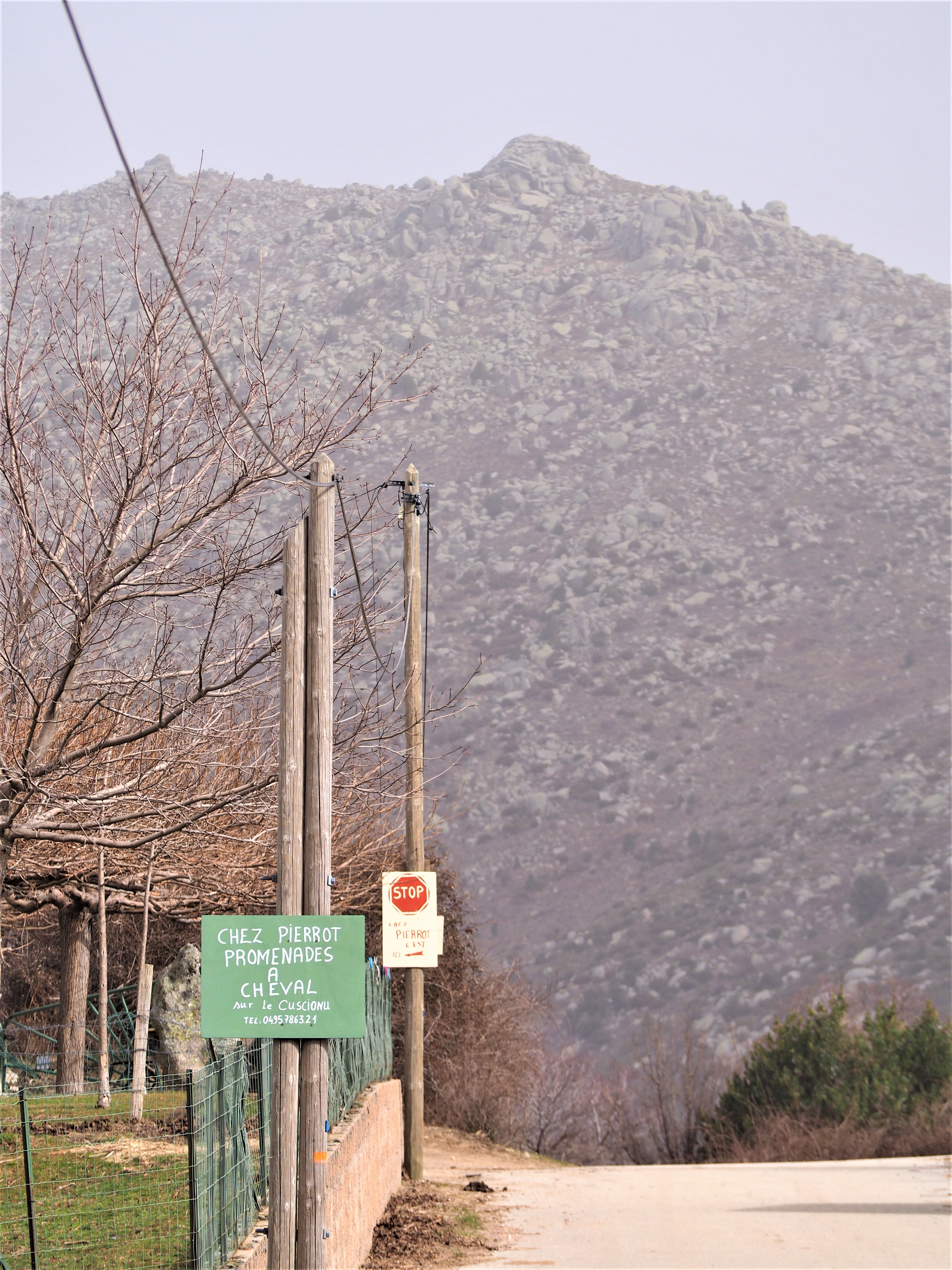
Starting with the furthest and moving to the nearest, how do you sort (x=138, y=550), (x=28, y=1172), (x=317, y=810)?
(x=138, y=550) → (x=317, y=810) → (x=28, y=1172)

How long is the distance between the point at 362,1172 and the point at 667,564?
4087 inches

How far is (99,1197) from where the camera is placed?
8156 mm

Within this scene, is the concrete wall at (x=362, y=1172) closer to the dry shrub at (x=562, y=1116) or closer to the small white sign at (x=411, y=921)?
the small white sign at (x=411, y=921)

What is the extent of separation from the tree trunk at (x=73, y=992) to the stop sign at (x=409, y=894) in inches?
211

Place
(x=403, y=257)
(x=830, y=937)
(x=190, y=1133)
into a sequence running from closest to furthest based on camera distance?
(x=190, y=1133)
(x=830, y=937)
(x=403, y=257)

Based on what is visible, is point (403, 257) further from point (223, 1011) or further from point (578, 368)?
point (223, 1011)

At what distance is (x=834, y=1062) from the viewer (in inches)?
941

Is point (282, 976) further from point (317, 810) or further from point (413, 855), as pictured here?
point (413, 855)

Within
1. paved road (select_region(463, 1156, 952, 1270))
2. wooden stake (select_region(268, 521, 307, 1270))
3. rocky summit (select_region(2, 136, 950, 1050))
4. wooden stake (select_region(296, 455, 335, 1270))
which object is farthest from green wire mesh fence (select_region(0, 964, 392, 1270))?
rocky summit (select_region(2, 136, 950, 1050))

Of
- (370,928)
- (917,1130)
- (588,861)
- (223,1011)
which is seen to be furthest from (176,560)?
(588,861)

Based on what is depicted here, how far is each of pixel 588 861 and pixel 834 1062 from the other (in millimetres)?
68898

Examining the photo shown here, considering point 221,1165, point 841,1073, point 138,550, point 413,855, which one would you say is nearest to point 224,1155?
point 221,1165

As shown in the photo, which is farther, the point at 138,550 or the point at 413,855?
the point at 413,855

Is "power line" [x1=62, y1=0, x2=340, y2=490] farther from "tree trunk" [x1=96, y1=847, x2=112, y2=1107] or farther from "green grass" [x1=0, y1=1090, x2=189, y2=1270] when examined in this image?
"tree trunk" [x1=96, y1=847, x2=112, y2=1107]
